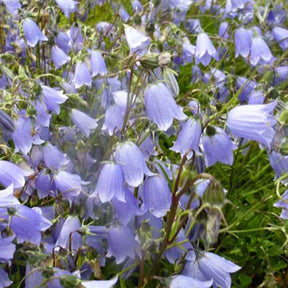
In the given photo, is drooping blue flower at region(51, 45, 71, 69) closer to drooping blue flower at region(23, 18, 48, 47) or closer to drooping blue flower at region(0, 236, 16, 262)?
drooping blue flower at region(23, 18, 48, 47)

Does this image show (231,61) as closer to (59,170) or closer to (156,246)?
(59,170)

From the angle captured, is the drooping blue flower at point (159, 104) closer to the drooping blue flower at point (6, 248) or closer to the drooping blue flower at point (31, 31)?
the drooping blue flower at point (6, 248)

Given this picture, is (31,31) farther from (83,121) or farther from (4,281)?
(4,281)

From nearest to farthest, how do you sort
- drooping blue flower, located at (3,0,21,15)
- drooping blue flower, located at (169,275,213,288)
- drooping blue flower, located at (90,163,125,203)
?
drooping blue flower, located at (169,275,213,288) → drooping blue flower, located at (90,163,125,203) → drooping blue flower, located at (3,0,21,15)

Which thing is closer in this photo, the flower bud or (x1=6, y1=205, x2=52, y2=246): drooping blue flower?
(x1=6, y1=205, x2=52, y2=246): drooping blue flower

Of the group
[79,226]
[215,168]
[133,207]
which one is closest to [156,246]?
[133,207]

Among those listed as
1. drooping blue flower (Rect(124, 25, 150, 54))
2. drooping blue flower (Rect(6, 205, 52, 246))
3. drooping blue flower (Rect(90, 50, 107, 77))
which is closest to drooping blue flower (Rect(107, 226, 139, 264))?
drooping blue flower (Rect(6, 205, 52, 246))
